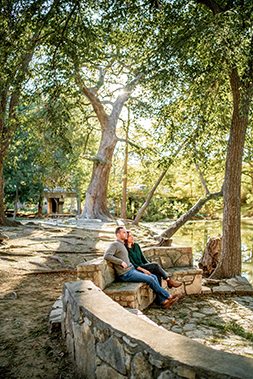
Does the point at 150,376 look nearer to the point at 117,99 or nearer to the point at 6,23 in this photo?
the point at 6,23

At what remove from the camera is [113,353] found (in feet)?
7.59

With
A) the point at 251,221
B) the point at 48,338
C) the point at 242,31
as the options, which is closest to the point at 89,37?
the point at 242,31

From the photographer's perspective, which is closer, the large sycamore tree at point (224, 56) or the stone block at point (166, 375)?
the stone block at point (166, 375)

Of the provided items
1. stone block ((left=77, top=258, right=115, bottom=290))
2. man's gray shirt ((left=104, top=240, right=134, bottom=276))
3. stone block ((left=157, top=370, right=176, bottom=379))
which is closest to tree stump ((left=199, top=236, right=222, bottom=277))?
man's gray shirt ((left=104, top=240, right=134, bottom=276))

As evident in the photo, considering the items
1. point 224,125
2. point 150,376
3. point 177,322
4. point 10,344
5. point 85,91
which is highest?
point 85,91

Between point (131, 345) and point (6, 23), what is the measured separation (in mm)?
5794

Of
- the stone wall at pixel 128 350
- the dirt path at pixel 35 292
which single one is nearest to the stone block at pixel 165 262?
the dirt path at pixel 35 292

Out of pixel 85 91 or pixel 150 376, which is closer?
pixel 150 376

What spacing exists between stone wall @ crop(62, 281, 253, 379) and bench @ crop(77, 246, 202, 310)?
4.16 ft

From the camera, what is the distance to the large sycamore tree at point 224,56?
5.65m

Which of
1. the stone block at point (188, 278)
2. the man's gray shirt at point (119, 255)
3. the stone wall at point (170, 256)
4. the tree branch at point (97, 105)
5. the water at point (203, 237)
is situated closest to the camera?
the man's gray shirt at point (119, 255)

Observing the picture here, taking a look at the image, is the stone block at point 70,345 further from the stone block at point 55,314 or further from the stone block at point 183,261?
the stone block at point 183,261

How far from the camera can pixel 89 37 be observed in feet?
19.5

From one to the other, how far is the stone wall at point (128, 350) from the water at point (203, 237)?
11.2 m
